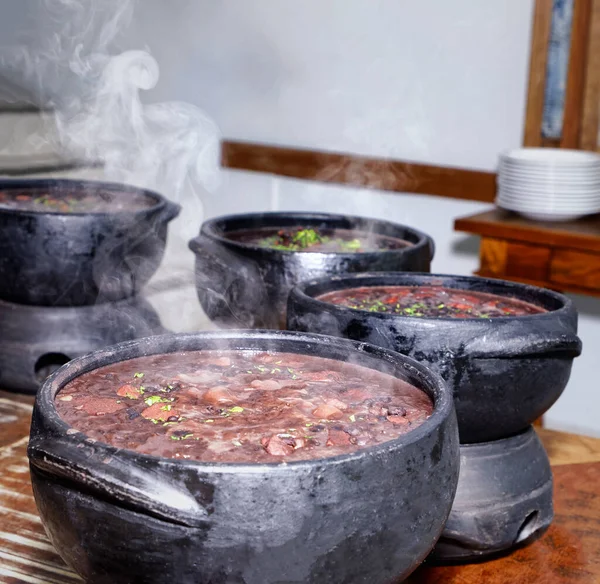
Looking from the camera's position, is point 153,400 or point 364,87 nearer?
point 153,400

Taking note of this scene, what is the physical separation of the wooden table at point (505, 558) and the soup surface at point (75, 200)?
1.04m

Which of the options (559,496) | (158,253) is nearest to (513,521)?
(559,496)

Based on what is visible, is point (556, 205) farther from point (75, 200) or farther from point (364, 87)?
point (75, 200)

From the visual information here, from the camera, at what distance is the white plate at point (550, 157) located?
4176mm

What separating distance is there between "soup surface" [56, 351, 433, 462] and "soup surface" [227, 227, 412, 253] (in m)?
1.12

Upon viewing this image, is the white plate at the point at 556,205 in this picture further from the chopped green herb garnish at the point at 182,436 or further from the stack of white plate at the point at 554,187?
the chopped green herb garnish at the point at 182,436

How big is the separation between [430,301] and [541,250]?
211 centimetres

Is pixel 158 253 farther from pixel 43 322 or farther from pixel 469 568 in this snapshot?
pixel 469 568

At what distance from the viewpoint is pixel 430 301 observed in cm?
213

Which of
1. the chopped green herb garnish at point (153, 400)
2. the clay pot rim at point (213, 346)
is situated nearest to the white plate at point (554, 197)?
the clay pot rim at point (213, 346)

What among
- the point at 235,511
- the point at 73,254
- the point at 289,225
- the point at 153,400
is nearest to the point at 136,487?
the point at 235,511

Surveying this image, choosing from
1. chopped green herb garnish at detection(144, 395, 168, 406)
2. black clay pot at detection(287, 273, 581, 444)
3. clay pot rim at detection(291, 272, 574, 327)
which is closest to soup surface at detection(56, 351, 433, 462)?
chopped green herb garnish at detection(144, 395, 168, 406)

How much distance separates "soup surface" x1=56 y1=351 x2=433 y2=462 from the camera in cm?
126

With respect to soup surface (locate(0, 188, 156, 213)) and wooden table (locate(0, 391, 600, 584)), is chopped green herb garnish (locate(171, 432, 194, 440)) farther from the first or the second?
soup surface (locate(0, 188, 156, 213))
